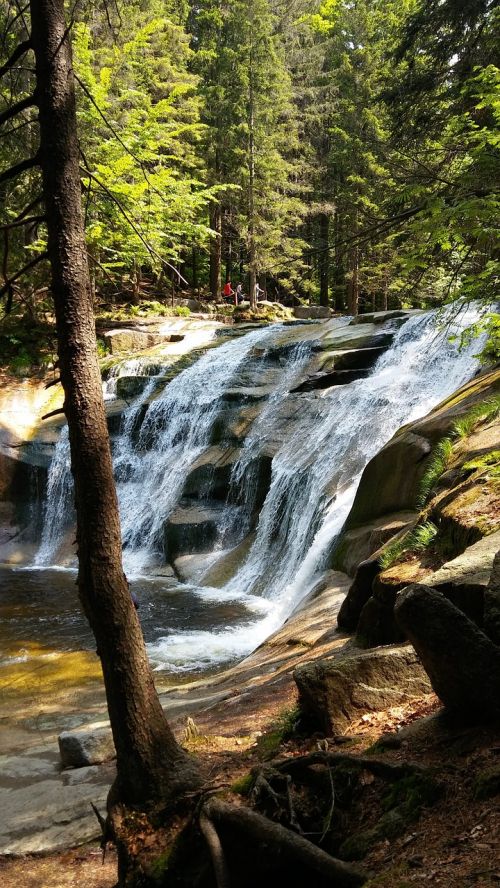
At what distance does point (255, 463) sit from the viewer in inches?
565

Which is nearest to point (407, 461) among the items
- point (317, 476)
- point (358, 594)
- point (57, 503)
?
point (358, 594)

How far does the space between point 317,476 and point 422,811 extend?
33.3ft

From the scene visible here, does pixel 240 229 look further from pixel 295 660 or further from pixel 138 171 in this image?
pixel 295 660

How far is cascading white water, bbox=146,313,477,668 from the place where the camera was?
1015 centimetres

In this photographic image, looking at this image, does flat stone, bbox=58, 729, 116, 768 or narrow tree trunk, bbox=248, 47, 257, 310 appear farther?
narrow tree trunk, bbox=248, 47, 257, 310

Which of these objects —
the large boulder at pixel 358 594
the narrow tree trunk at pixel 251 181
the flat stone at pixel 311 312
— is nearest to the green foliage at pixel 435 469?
the large boulder at pixel 358 594

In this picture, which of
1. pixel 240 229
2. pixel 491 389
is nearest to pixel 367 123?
pixel 240 229

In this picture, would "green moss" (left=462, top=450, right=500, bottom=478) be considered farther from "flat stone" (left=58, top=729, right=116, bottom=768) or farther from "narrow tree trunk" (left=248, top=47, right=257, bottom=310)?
"narrow tree trunk" (left=248, top=47, right=257, bottom=310)

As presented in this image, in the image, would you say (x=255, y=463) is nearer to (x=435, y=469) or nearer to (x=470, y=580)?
(x=435, y=469)

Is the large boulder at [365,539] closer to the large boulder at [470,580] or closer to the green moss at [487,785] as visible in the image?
the large boulder at [470,580]

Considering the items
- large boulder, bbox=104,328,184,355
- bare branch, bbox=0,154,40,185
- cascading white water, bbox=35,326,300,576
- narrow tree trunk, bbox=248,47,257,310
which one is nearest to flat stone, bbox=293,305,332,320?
narrow tree trunk, bbox=248,47,257,310

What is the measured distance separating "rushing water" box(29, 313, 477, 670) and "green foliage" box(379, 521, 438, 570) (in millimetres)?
3216

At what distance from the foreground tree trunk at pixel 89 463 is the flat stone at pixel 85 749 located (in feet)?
7.10

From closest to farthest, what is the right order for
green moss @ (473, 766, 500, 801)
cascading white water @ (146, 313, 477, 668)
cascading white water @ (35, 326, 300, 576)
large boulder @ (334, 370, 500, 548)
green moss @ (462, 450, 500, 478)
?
green moss @ (473, 766, 500, 801) < green moss @ (462, 450, 500, 478) < large boulder @ (334, 370, 500, 548) < cascading white water @ (146, 313, 477, 668) < cascading white water @ (35, 326, 300, 576)
